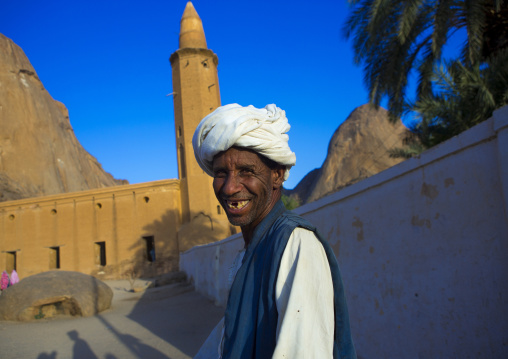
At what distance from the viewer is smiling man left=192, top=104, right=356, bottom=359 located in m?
1.01

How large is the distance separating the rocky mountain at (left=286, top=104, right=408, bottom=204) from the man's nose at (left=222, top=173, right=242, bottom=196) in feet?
108

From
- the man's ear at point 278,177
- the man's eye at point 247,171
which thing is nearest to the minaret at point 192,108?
the man's ear at point 278,177

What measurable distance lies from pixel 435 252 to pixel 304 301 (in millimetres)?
2150

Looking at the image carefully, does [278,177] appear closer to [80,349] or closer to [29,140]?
[80,349]

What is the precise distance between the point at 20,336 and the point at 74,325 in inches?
46.9

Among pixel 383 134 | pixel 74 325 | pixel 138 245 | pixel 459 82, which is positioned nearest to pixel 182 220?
pixel 138 245

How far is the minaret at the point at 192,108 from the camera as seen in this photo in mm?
20516

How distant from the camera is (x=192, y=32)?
2295cm

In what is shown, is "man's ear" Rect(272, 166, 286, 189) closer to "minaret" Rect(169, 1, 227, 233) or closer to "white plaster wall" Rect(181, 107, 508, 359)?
"white plaster wall" Rect(181, 107, 508, 359)

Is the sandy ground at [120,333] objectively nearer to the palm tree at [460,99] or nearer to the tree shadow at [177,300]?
the tree shadow at [177,300]

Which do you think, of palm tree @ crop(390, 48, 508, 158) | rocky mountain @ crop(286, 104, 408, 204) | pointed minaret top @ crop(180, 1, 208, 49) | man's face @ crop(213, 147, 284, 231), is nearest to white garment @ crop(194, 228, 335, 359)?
man's face @ crop(213, 147, 284, 231)

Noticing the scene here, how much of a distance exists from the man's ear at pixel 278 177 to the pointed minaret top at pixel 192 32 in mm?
22353

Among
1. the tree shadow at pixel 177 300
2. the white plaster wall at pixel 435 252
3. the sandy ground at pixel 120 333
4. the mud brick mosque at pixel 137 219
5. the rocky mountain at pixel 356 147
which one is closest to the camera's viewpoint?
the white plaster wall at pixel 435 252

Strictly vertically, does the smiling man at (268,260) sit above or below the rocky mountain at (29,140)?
below
